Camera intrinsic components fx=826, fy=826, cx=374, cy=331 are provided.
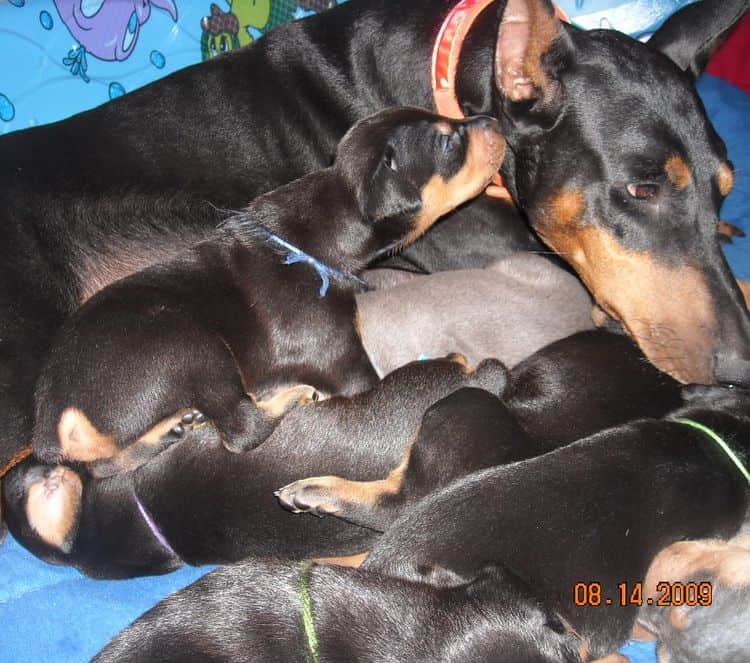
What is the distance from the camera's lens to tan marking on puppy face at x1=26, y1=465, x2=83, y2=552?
312 cm

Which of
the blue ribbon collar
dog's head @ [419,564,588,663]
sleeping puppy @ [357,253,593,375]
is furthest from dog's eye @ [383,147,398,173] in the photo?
dog's head @ [419,564,588,663]

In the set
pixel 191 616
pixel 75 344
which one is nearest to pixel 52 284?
pixel 75 344

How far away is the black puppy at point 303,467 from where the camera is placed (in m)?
2.95

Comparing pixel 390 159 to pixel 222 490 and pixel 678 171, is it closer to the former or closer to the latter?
A: pixel 678 171

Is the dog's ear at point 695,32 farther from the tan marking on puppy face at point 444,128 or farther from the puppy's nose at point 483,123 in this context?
the tan marking on puppy face at point 444,128

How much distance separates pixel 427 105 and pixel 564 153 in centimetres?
84

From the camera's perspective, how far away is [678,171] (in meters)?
2.98

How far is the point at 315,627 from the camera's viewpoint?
7.57ft

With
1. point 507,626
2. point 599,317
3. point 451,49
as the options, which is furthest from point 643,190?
point 507,626

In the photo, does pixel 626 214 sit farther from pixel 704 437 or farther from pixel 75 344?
pixel 75 344

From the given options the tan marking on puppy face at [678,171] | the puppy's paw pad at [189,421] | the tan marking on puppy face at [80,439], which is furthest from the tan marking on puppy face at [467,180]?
the tan marking on puppy face at [80,439]

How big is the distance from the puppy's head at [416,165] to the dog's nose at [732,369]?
1.11 m

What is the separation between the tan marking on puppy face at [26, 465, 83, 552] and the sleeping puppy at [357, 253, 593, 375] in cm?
131

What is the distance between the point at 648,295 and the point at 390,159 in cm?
112
